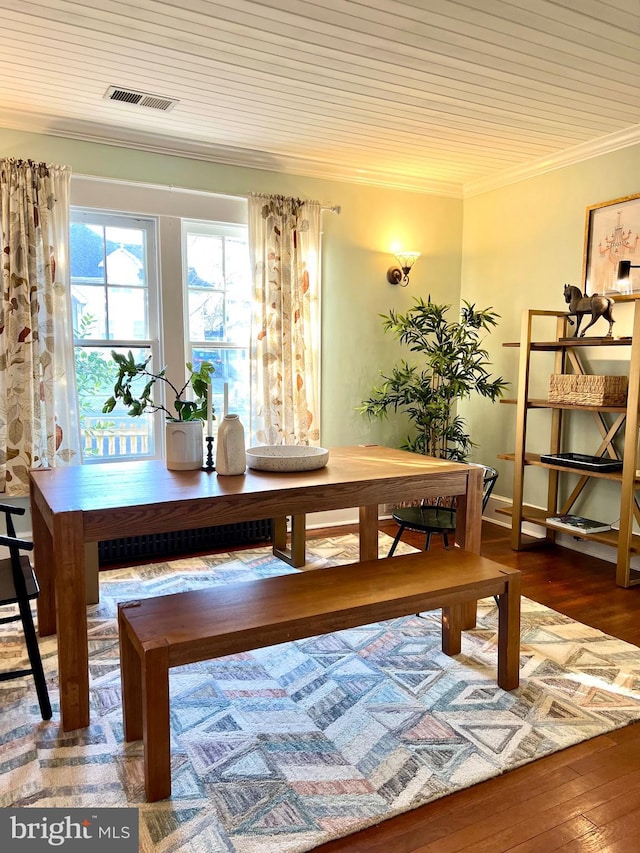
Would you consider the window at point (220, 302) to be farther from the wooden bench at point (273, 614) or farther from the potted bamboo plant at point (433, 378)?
the wooden bench at point (273, 614)

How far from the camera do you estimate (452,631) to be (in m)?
2.62

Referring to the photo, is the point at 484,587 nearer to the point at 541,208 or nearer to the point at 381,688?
the point at 381,688

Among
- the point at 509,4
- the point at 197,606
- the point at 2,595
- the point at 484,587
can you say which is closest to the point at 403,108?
the point at 509,4

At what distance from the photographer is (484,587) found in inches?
90.1

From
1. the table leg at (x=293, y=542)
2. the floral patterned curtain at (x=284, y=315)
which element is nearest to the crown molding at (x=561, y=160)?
the floral patterned curtain at (x=284, y=315)

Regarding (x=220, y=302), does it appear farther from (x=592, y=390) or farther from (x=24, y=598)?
(x=24, y=598)

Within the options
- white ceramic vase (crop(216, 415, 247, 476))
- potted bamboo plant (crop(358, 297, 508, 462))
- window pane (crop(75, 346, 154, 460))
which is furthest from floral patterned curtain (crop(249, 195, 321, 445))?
white ceramic vase (crop(216, 415, 247, 476))

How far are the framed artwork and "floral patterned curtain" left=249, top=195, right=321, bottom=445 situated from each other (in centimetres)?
180

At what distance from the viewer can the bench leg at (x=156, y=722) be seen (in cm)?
A: 171

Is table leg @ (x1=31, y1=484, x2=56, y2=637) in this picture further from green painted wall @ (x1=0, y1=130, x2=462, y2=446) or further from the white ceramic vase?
green painted wall @ (x1=0, y1=130, x2=462, y2=446)

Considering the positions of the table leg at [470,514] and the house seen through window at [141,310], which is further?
the house seen through window at [141,310]

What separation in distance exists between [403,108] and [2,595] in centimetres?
302

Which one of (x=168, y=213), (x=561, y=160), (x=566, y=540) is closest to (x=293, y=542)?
(x=566, y=540)

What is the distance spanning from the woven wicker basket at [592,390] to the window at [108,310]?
103 inches
